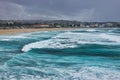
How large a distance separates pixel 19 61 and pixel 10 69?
1.85 metres

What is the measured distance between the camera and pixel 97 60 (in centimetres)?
1467

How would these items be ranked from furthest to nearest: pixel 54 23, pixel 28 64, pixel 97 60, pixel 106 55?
pixel 54 23 → pixel 106 55 → pixel 97 60 → pixel 28 64

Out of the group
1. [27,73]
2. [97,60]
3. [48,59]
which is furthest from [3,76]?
[97,60]

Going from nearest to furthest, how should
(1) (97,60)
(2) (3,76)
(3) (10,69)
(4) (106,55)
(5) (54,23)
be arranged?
(2) (3,76) < (3) (10,69) < (1) (97,60) < (4) (106,55) < (5) (54,23)

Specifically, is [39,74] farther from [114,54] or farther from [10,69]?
[114,54]

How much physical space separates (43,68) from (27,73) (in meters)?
1.05

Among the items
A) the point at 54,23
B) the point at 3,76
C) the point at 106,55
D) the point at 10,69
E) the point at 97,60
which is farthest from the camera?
the point at 54,23

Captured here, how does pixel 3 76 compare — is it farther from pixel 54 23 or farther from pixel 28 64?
pixel 54 23

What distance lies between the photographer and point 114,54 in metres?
16.9

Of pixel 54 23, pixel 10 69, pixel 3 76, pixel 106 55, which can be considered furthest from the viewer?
pixel 54 23

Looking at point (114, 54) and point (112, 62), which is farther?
point (114, 54)

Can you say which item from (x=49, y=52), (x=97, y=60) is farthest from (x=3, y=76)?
(x=49, y=52)

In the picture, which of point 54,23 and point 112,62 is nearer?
point 112,62

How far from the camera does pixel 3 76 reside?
36.1 ft
